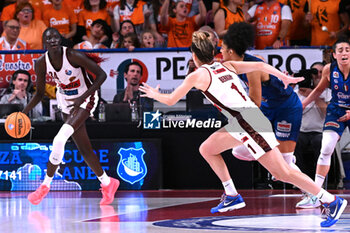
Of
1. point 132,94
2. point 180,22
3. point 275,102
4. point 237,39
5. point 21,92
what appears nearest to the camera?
point 237,39

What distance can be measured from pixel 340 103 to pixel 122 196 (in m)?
2.99

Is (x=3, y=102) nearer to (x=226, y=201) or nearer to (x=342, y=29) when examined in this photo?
(x=226, y=201)

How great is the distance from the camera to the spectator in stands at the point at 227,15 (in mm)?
11354

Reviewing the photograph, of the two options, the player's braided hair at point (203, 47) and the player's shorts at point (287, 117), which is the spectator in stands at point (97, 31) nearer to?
the player's shorts at point (287, 117)

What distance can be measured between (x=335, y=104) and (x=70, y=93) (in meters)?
3.01

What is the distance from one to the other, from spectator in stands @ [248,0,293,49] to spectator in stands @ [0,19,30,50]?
3.94 metres

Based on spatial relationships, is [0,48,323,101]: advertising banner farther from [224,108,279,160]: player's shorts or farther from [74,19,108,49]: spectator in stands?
[224,108,279,160]: player's shorts

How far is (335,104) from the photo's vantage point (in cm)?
770

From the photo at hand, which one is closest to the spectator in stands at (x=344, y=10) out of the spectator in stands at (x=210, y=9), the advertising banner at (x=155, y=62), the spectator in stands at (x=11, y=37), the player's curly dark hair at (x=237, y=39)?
the advertising banner at (x=155, y=62)

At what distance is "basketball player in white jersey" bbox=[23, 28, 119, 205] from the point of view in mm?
7719

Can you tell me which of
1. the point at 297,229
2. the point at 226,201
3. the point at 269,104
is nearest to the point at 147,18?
the point at 269,104

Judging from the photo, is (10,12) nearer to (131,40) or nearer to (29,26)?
(29,26)

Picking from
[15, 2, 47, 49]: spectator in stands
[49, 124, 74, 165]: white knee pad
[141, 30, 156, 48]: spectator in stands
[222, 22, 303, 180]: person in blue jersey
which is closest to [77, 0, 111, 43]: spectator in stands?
[15, 2, 47, 49]: spectator in stands

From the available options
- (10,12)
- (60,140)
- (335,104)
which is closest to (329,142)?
(335,104)
